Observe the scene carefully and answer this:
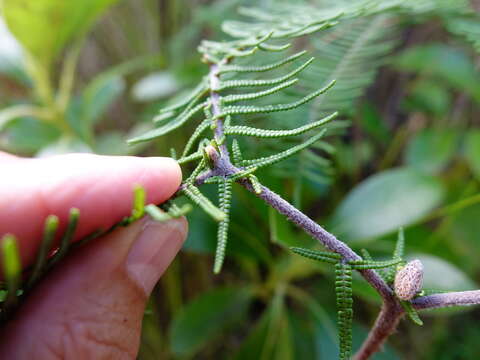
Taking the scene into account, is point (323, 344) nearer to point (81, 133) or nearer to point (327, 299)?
point (327, 299)

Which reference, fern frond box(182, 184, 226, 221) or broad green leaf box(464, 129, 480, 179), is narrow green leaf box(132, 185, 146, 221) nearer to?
fern frond box(182, 184, 226, 221)

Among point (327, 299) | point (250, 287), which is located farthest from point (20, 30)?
point (327, 299)

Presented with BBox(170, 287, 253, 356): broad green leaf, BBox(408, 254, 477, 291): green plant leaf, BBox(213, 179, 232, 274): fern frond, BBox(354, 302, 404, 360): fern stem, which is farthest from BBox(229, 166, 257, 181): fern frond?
BBox(170, 287, 253, 356): broad green leaf

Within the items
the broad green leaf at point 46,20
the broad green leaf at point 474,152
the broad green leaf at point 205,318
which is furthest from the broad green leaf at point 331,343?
the broad green leaf at point 46,20

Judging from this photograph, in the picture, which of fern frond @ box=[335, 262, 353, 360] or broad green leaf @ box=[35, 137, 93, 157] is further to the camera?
broad green leaf @ box=[35, 137, 93, 157]

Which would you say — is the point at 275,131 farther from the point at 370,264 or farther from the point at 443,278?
the point at 443,278

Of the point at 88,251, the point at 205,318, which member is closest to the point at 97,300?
the point at 88,251

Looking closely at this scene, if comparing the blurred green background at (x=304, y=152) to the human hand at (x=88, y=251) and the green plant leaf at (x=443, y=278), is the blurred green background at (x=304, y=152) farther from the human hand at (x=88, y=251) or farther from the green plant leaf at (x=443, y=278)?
the human hand at (x=88, y=251)
